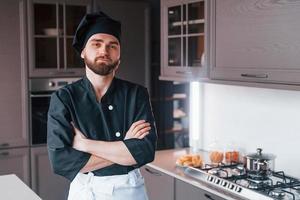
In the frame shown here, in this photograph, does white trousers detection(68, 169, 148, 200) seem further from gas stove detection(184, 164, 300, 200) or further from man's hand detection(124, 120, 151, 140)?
gas stove detection(184, 164, 300, 200)

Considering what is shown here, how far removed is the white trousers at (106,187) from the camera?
6.25 ft

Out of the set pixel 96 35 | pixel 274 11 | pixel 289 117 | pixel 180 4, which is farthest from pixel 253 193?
pixel 180 4

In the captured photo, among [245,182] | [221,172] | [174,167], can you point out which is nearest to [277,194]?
[245,182]

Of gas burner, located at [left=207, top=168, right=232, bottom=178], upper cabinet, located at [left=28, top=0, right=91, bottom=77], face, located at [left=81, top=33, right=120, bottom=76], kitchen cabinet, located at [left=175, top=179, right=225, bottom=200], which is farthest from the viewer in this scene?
upper cabinet, located at [left=28, top=0, right=91, bottom=77]

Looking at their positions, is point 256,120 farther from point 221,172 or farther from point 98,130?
point 98,130

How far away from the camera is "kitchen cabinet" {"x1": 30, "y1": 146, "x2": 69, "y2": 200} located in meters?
3.85

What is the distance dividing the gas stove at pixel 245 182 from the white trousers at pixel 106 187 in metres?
0.67

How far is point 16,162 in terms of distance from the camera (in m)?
3.77

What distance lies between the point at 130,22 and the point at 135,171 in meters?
2.46

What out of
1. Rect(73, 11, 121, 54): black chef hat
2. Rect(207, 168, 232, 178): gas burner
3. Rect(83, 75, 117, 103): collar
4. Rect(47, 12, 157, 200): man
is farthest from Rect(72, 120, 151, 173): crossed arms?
Rect(207, 168, 232, 178): gas burner

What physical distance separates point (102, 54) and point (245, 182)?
47.3 inches

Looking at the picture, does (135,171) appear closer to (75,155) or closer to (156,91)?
(75,155)

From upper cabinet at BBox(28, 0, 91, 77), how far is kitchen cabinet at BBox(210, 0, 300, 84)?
1574mm

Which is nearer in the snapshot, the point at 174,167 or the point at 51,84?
the point at 174,167
